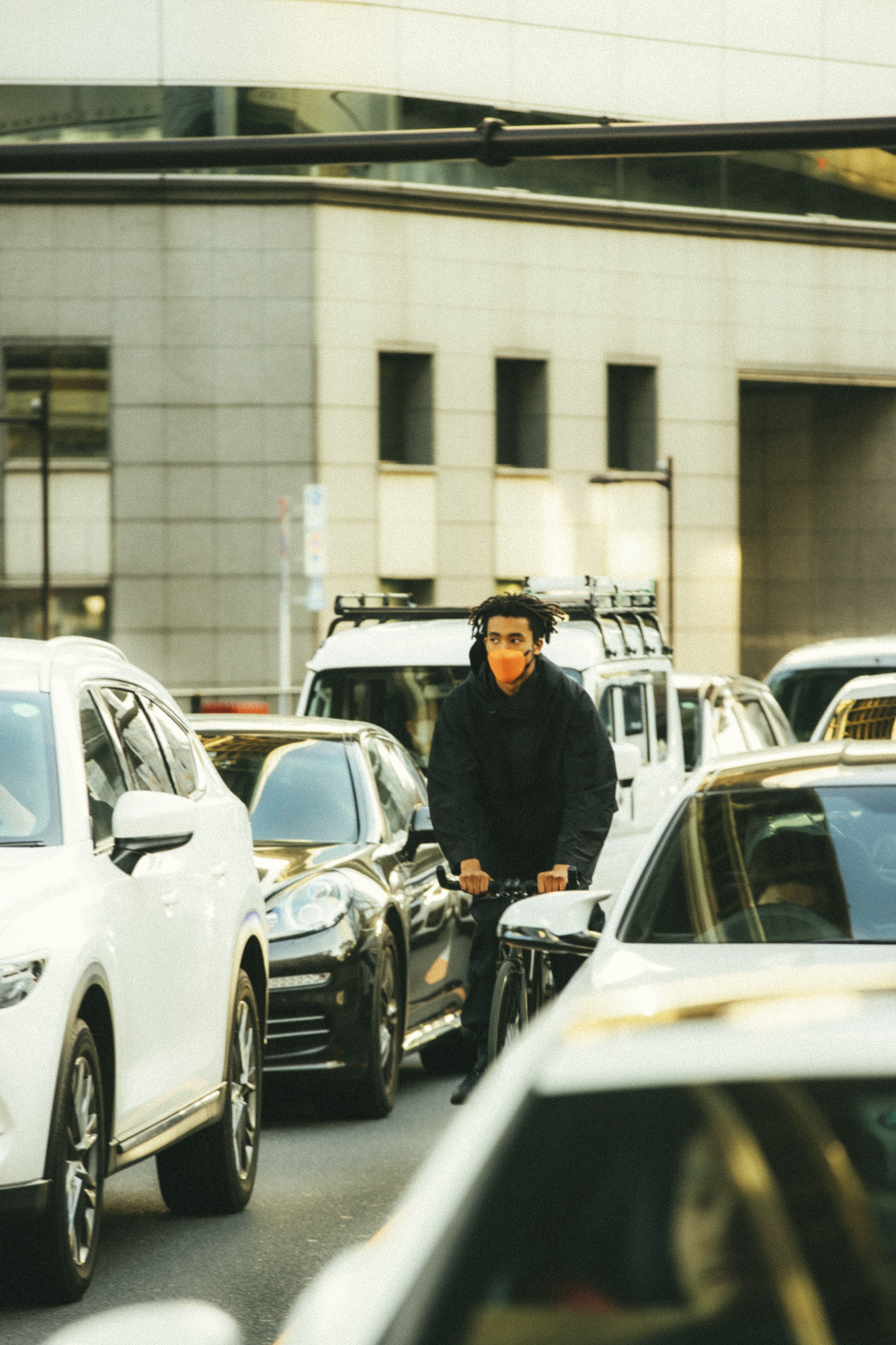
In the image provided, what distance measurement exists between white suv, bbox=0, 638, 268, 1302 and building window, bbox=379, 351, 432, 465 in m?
28.1

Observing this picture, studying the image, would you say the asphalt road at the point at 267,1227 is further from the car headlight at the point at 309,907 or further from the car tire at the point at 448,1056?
the car tire at the point at 448,1056

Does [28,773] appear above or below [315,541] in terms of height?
below

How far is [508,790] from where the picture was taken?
7465 millimetres

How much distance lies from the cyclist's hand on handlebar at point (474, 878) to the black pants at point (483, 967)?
0.10 meters

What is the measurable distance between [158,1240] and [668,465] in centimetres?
3052

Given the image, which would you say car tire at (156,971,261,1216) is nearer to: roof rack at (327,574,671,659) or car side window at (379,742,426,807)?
car side window at (379,742,426,807)

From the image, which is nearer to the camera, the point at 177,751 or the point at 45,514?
the point at 177,751

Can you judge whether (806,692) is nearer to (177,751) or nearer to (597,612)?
(597,612)

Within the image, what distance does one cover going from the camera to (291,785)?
33.0 feet

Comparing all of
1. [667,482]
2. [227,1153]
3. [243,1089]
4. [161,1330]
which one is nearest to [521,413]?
[667,482]

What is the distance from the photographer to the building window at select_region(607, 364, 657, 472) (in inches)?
1492

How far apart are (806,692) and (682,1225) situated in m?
16.4

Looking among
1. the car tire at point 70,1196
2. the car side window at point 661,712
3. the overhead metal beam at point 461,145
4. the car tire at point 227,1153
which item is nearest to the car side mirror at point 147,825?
the car tire at point 70,1196

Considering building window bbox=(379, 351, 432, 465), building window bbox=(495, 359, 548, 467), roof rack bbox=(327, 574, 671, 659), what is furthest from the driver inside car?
building window bbox=(495, 359, 548, 467)
